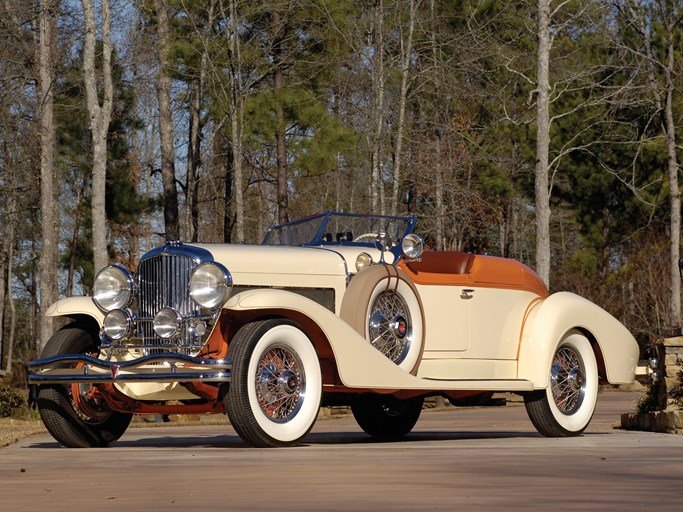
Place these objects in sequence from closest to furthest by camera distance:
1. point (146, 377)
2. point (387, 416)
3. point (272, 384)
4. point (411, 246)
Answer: point (146, 377)
point (272, 384)
point (411, 246)
point (387, 416)

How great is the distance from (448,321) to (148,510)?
600 cm

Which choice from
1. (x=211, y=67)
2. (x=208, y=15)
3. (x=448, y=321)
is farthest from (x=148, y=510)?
(x=208, y=15)

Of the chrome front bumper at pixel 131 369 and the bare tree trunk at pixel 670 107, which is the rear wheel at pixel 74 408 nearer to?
the chrome front bumper at pixel 131 369

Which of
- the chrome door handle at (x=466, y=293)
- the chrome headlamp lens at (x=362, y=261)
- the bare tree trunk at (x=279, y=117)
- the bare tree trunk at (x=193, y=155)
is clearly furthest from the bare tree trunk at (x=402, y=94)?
the chrome headlamp lens at (x=362, y=261)

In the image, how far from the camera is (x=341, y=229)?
11695 millimetres

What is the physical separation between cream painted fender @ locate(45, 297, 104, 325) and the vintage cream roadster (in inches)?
0.7

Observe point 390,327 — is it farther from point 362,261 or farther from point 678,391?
point 678,391

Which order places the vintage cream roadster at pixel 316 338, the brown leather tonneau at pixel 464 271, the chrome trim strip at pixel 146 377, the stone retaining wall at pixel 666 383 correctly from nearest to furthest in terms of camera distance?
1. the chrome trim strip at pixel 146 377
2. the vintage cream roadster at pixel 316 338
3. the brown leather tonneau at pixel 464 271
4. the stone retaining wall at pixel 666 383

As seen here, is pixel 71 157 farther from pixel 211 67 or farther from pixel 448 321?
pixel 448 321

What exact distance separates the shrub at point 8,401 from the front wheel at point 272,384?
33.7 feet

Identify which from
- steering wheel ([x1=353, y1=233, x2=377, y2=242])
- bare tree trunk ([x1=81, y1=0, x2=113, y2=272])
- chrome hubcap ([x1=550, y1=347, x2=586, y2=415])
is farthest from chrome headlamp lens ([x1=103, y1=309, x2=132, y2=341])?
bare tree trunk ([x1=81, y1=0, x2=113, y2=272])

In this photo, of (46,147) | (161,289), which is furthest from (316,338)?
(46,147)

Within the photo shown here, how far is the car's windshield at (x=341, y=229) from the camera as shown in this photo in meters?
11.6

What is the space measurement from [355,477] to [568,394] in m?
5.37
